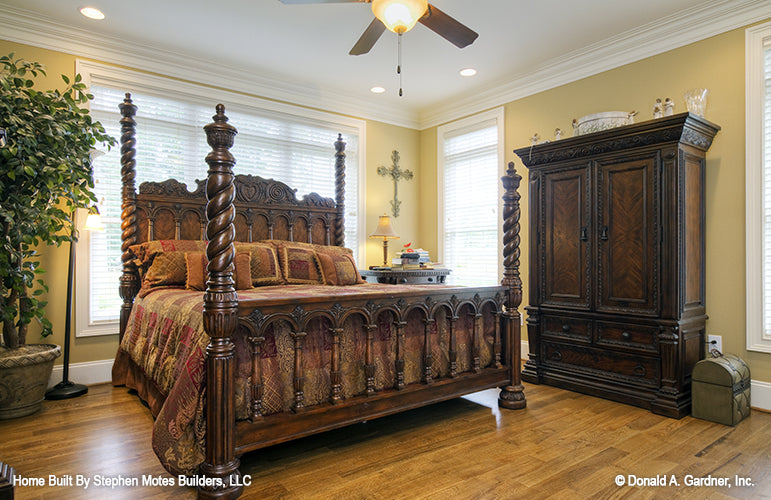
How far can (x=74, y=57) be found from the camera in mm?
3697

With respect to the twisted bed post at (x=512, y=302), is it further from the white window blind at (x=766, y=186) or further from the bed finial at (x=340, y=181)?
the bed finial at (x=340, y=181)

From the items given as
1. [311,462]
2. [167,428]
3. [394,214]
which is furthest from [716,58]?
[167,428]

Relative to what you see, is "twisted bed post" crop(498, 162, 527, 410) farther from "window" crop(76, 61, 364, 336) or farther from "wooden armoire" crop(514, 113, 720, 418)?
"window" crop(76, 61, 364, 336)

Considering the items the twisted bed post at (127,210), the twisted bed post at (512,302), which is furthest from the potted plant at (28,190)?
the twisted bed post at (512,302)

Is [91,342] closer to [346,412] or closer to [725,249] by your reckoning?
[346,412]

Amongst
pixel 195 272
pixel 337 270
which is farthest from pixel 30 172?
pixel 337 270

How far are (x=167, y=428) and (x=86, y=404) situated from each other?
5.60ft

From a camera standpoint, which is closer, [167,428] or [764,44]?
[167,428]

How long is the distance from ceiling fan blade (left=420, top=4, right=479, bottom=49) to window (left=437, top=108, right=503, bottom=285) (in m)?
2.31

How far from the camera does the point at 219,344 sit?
1.94 metres

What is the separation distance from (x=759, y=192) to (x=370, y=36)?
277cm

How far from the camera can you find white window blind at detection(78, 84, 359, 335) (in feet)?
12.5

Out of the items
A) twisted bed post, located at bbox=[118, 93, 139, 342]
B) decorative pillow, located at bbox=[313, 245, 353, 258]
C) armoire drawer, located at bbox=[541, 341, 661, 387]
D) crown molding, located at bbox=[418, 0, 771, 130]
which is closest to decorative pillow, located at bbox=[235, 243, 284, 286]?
decorative pillow, located at bbox=[313, 245, 353, 258]

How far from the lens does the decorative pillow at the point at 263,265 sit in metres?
3.56
